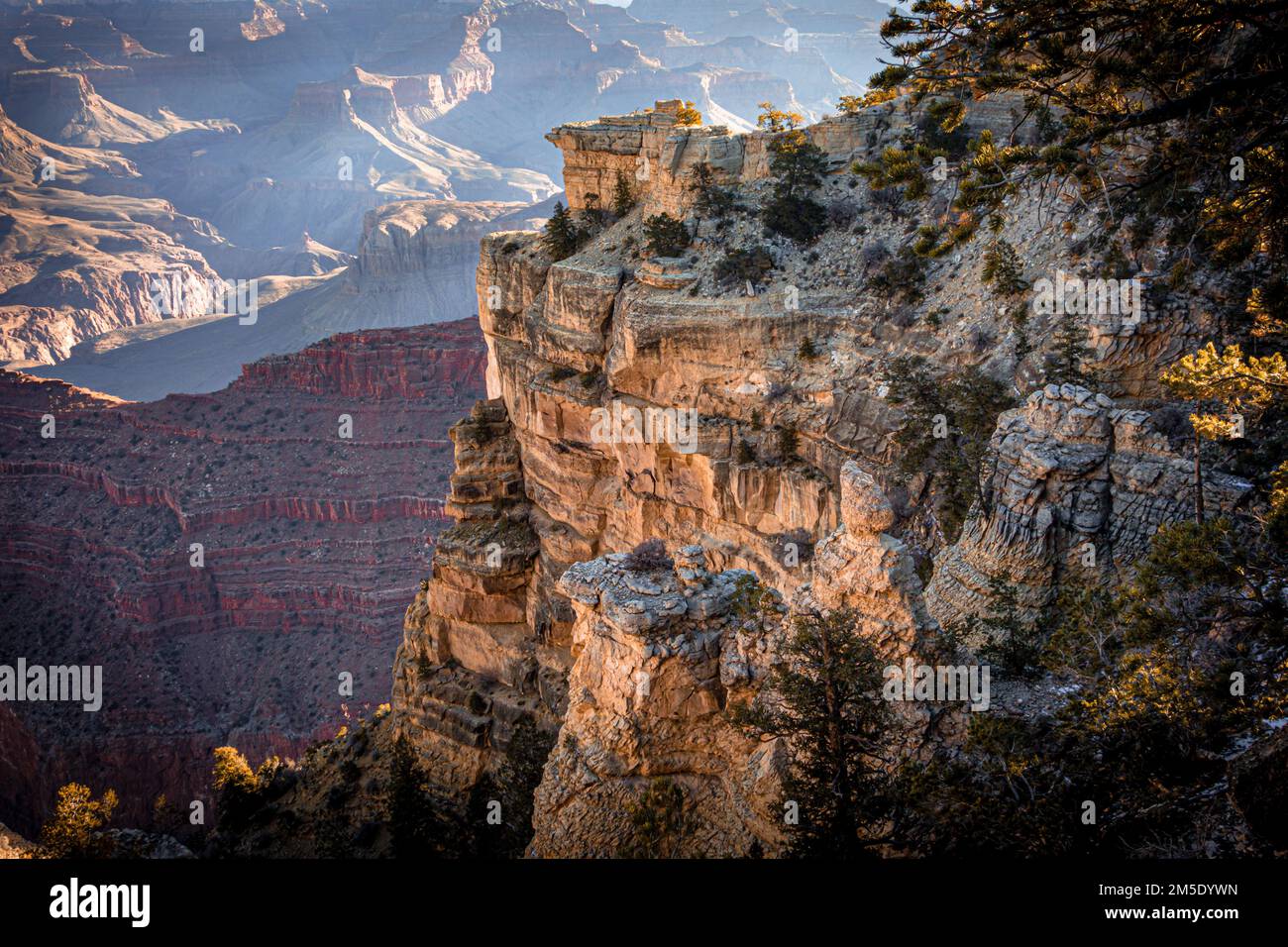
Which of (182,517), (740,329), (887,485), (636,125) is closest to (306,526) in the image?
(182,517)

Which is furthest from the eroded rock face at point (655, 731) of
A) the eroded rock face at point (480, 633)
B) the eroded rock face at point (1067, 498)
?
the eroded rock face at point (480, 633)

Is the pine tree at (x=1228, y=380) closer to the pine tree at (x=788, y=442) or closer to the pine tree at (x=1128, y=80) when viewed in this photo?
the pine tree at (x=1128, y=80)

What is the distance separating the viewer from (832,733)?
13078 mm

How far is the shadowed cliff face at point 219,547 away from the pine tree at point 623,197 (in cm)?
3598

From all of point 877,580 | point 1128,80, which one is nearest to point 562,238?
point 877,580

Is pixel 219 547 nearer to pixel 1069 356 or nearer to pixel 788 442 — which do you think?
pixel 788 442

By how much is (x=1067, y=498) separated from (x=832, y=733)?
27.7ft

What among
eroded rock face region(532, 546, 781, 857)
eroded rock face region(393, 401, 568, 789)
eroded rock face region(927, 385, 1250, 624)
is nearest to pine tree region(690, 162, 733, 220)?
eroded rock face region(393, 401, 568, 789)

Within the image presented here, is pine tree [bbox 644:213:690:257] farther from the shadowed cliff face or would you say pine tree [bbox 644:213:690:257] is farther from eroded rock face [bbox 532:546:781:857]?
the shadowed cliff face

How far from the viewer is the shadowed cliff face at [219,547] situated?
5512 cm

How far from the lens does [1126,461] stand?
17.8 metres

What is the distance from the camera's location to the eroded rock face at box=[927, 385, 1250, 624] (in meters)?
17.3
